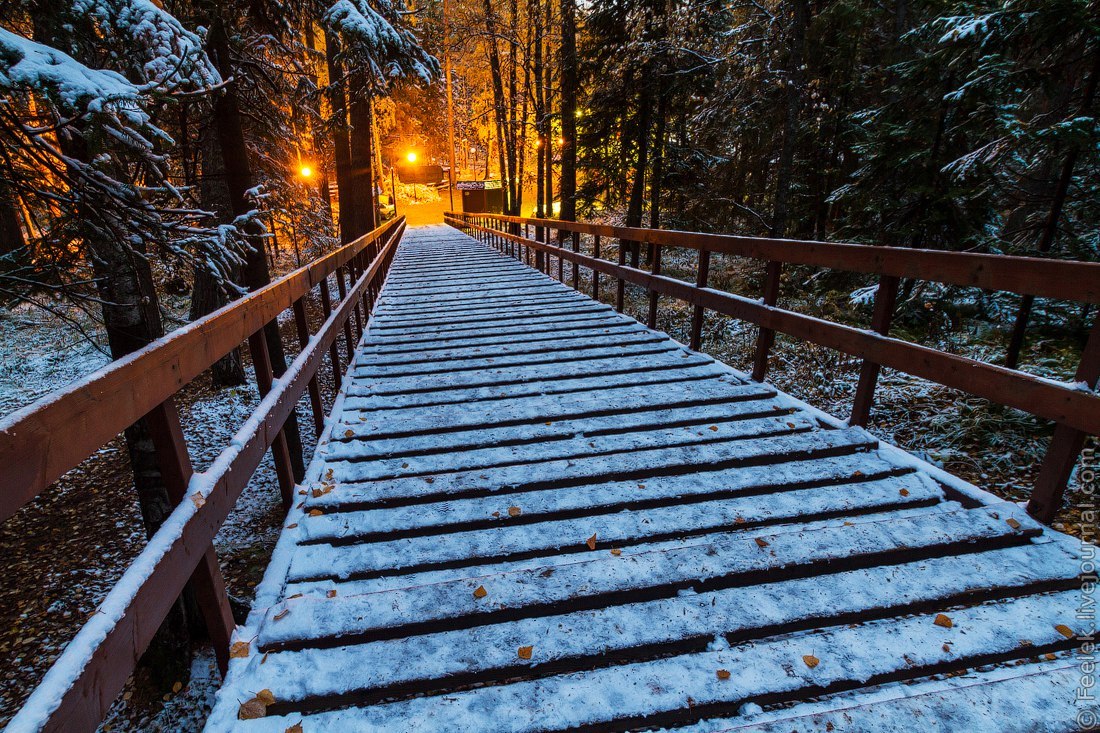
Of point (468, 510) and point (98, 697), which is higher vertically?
point (98, 697)

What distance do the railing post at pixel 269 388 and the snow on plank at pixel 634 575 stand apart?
1.87ft

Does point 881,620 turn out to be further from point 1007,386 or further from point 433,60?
point 433,60

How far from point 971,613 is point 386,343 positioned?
19.0ft

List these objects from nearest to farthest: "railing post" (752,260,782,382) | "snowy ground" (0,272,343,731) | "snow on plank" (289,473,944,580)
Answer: "snow on plank" (289,473,944,580) → "railing post" (752,260,782,382) → "snowy ground" (0,272,343,731)

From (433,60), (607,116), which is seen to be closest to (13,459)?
(433,60)

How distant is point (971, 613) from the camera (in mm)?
2150

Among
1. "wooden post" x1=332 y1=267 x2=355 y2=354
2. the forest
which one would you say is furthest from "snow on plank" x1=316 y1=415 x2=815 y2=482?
"wooden post" x1=332 y1=267 x2=355 y2=354

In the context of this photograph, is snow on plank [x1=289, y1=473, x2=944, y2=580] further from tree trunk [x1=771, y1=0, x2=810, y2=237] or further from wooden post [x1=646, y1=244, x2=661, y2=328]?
tree trunk [x1=771, y1=0, x2=810, y2=237]

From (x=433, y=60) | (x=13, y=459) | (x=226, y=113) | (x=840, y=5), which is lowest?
(x=13, y=459)

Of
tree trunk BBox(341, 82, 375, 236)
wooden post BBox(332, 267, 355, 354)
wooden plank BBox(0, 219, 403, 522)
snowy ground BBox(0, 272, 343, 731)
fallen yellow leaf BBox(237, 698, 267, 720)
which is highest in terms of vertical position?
Result: tree trunk BBox(341, 82, 375, 236)

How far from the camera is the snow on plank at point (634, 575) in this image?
2.15 metres

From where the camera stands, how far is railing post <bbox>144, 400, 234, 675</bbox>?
173cm

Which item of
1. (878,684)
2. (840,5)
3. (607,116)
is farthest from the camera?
(607,116)

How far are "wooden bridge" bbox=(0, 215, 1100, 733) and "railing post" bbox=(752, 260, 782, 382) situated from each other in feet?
1.11
